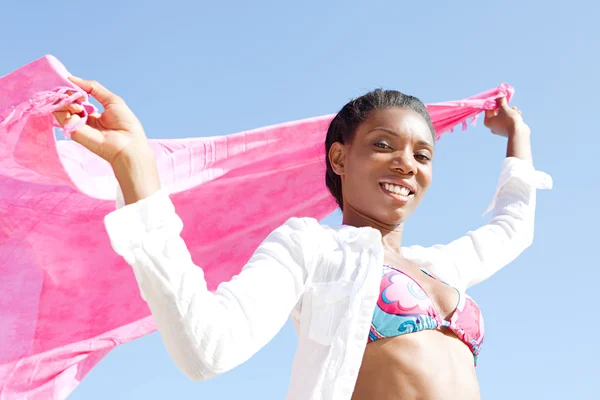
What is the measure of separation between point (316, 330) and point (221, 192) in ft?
5.06

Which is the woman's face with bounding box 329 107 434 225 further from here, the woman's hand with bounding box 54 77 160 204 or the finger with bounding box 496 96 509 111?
the finger with bounding box 496 96 509 111

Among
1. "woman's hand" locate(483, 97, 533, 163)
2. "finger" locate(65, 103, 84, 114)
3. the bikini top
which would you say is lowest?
"woman's hand" locate(483, 97, 533, 163)

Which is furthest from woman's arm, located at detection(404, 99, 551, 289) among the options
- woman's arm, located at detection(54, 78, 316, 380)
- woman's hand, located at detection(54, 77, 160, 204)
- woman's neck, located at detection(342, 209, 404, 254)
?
woman's hand, located at detection(54, 77, 160, 204)

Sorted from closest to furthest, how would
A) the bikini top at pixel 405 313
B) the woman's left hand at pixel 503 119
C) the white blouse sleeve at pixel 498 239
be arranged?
the bikini top at pixel 405 313, the white blouse sleeve at pixel 498 239, the woman's left hand at pixel 503 119

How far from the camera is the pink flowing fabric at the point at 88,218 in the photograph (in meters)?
3.54

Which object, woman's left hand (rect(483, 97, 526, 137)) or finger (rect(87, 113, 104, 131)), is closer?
finger (rect(87, 113, 104, 131))

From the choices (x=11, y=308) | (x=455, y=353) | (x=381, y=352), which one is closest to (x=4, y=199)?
(x=11, y=308)

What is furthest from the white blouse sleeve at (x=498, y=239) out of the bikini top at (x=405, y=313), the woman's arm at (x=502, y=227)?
the bikini top at (x=405, y=313)

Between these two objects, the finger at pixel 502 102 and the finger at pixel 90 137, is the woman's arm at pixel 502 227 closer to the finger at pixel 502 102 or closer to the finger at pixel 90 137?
the finger at pixel 502 102

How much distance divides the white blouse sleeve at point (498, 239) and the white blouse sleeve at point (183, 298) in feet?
4.78

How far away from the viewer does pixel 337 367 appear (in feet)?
9.34

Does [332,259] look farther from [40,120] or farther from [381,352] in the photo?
[40,120]

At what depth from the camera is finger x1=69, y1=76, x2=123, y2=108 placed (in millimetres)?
2596

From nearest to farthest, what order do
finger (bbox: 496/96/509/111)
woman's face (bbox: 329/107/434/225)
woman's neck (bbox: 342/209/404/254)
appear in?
woman's face (bbox: 329/107/434/225) < woman's neck (bbox: 342/209/404/254) < finger (bbox: 496/96/509/111)
